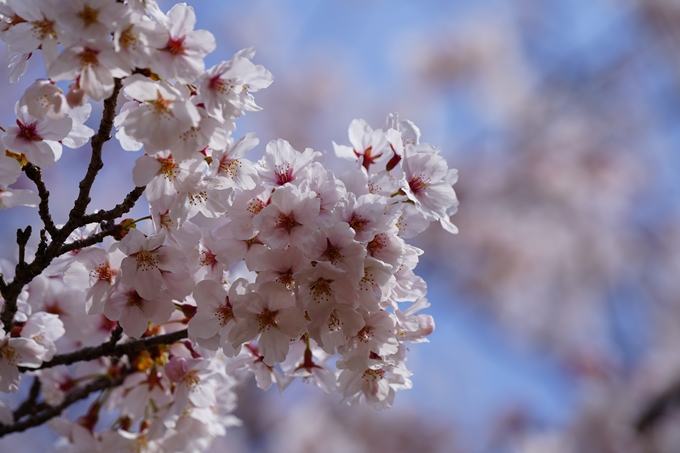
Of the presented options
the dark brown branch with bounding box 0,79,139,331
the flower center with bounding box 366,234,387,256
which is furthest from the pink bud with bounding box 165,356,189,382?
the flower center with bounding box 366,234,387,256

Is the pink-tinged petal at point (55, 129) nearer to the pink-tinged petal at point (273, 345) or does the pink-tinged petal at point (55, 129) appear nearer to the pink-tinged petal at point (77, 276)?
the pink-tinged petal at point (77, 276)

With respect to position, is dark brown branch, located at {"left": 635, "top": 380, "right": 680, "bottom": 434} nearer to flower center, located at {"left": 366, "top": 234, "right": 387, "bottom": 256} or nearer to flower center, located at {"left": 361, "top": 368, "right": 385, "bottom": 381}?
flower center, located at {"left": 361, "top": 368, "right": 385, "bottom": 381}

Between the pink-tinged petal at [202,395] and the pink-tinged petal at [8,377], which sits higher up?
the pink-tinged petal at [202,395]

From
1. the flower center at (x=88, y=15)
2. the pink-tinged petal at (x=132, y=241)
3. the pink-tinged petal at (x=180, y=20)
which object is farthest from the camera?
the pink-tinged petal at (x=132, y=241)

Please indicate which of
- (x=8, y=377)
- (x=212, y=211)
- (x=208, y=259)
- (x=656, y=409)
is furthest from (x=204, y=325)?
(x=656, y=409)

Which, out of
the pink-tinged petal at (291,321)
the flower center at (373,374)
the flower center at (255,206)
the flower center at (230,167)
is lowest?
the pink-tinged petal at (291,321)

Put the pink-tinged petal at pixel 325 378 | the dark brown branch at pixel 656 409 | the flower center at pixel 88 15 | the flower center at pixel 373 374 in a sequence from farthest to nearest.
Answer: the dark brown branch at pixel 656 409
the pink-tinged petal at pixel 325 378
the flower center at pixel 373 374
the flower center at pixel 88 15

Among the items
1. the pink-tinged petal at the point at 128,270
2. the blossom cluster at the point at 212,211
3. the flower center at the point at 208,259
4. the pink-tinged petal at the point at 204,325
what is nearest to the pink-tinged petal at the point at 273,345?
the blossom cluster at the point at 212,211

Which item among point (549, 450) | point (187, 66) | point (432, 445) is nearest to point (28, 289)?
point (187, 66)
